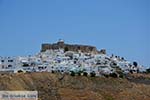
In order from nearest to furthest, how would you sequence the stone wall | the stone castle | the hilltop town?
the hilltop town → the stone castle → the stone wall

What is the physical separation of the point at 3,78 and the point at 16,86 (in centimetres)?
189

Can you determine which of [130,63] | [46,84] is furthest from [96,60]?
[46,84]

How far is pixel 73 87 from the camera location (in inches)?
1516

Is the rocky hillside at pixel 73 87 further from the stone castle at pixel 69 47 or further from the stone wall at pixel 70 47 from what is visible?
the stone wall at pixel 70 47

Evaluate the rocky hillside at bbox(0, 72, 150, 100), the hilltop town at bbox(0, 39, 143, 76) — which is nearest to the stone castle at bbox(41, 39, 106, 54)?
the hilltop town at bbox(0, 39, 143, 76)

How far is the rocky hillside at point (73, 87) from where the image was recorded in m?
34.2

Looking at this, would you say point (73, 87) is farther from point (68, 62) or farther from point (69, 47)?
point (69, 47)

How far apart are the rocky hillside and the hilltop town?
7220 mm

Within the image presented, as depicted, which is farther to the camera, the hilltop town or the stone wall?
the stone wall

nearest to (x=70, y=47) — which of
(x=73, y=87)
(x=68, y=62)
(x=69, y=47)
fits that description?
(x=69, y=47)

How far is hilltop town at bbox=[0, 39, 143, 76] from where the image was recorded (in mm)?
54447

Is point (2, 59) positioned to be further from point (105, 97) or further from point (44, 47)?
point (105, 97)

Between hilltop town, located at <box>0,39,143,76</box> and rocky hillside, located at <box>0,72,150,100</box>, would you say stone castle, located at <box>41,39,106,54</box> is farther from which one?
rocky hillside, located at <box>0,72,150,100</box>

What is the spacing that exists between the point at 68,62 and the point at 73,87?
2292 centimetres
